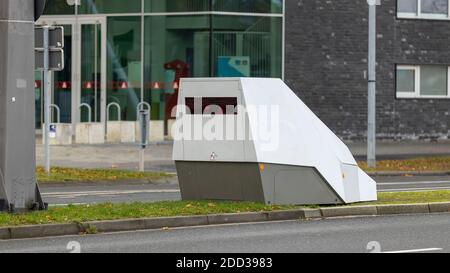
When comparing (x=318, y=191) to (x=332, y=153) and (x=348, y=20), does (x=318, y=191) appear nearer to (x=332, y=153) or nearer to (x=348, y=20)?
(x=332, y=153)

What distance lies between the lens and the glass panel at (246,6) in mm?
32594

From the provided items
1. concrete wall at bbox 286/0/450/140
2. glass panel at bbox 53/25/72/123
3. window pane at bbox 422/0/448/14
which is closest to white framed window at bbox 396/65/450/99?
concrete wall at bbox 286/0/450/140

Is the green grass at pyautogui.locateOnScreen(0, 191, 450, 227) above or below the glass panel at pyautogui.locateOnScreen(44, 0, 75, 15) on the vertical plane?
below

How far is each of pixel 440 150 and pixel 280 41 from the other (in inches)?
237

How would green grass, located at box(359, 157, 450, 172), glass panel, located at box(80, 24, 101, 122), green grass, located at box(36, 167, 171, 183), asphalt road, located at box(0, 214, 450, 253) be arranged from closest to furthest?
asphalt road, located at box(0, 214, 450, 253)
green grass, located at box(36, 167, 171, 183)
green grass, located at box(359, 157, 450, 172)
glass panel, located at box(80, 24, 101, 122)

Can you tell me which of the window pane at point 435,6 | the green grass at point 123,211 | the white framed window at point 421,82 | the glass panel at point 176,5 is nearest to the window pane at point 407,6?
the window pane at point 435,6

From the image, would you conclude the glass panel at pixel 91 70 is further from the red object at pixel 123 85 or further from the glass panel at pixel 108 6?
the red object at pixel 123 85

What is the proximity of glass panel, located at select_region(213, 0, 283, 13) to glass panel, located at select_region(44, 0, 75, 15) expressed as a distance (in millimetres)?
4673

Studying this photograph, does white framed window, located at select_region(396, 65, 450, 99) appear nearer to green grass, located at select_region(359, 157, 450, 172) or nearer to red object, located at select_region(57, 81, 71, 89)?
green grass, located at select_region(359, 157, 450, 172)

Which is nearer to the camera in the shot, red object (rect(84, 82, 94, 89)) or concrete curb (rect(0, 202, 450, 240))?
concrete curb (rect(0, 202, 450, 240))

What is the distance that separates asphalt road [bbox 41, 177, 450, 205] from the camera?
1752cm

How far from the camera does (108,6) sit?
110 feet

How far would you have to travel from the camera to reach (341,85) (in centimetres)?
3441
